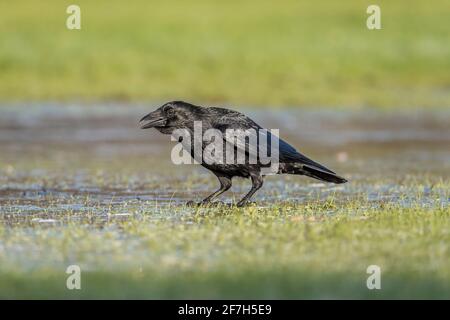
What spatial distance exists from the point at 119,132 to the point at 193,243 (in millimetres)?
16012

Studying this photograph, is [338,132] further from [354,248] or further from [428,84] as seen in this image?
[354,248]

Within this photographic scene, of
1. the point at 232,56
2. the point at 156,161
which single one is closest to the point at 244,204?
the point at 156,161

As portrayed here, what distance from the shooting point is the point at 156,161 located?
68.7 feet

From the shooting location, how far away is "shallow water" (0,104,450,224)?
47.0 ft

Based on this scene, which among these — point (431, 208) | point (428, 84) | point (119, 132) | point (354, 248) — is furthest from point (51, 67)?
point (354, 248)

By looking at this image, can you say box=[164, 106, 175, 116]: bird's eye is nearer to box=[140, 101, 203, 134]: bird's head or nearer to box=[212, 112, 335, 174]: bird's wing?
box=[140, 101, 203, 134]: bird's head

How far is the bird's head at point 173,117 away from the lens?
515 inches

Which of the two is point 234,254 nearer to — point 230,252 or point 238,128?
point 230,252

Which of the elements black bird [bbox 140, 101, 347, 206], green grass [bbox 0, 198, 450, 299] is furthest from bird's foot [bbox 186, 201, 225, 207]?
green grass [bbox 0, 198, 450, 299]

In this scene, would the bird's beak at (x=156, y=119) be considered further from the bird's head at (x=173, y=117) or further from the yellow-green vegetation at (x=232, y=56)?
the yellow-green vegetation at (x=232, y=56)

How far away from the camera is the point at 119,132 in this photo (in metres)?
26.2

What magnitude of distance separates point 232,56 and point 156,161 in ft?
55.3

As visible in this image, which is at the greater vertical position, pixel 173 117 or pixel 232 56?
pixel 232 56
